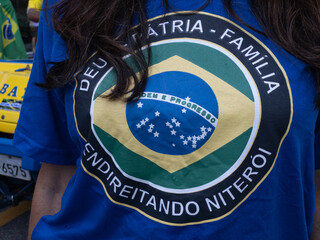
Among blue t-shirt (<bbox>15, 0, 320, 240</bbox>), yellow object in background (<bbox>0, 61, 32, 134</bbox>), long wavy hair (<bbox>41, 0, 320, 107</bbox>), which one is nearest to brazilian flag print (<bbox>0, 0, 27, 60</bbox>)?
yellow object in background (<bbox>0, 61, 32, 134</bbox>)

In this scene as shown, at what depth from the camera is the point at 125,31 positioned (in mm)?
1007

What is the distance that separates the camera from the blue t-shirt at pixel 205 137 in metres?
0.89

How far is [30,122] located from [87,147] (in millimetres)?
279

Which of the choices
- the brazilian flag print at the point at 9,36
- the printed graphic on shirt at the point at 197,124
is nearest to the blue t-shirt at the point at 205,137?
the printed graphic on shirt at the point at 197,124

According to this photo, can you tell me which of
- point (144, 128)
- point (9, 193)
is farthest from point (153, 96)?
point (9, 193)

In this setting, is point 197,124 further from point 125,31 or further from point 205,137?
point 125,31

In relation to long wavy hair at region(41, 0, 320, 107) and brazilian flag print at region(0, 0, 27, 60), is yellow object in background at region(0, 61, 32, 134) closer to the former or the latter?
long wavy hair at region(41, 0, 320, 107)

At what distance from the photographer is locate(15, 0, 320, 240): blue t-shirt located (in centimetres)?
89

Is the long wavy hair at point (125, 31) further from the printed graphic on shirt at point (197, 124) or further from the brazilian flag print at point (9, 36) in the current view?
the brazilian flag print at point (9, 36)

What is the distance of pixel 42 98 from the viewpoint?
111 centimetres

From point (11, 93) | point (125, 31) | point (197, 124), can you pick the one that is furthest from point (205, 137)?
point (11, 93)

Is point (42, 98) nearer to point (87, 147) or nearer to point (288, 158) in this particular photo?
point (87, 147)

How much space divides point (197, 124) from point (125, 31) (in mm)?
334

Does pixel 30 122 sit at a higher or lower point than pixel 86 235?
higher
